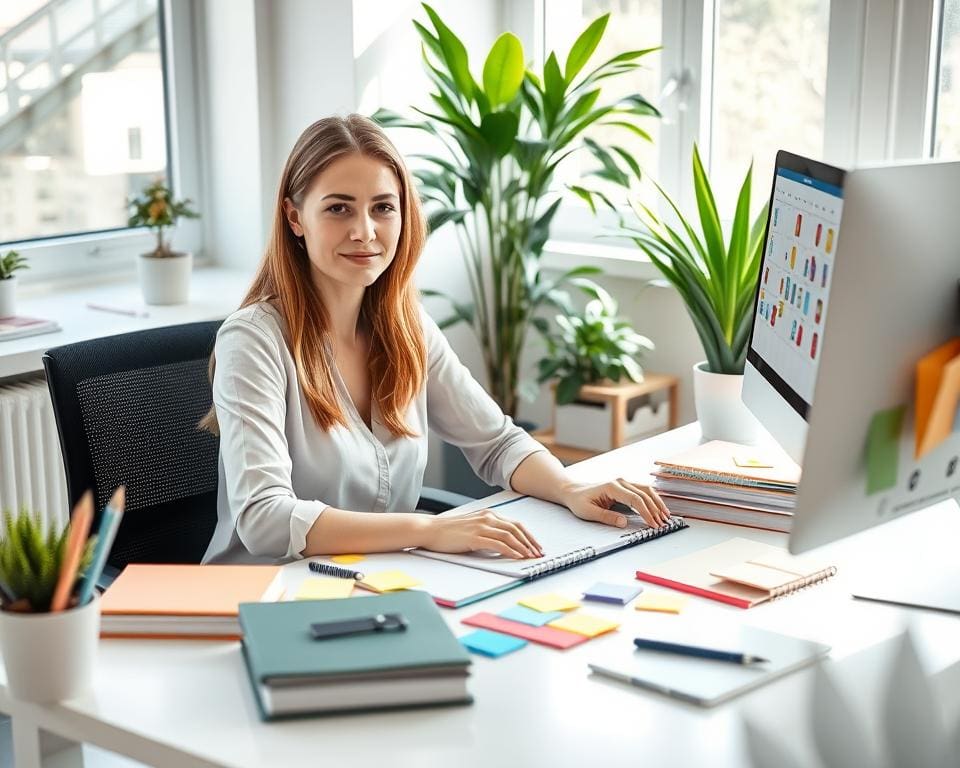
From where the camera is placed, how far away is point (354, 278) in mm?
1985

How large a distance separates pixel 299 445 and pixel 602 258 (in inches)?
67.1

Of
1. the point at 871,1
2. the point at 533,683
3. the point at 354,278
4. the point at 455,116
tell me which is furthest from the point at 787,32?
the point at 533,683

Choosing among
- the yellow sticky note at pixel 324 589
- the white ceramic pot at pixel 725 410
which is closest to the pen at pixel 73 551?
the yellow sticky note at pixel 324 589

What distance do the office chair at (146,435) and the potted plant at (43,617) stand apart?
60 centimetres

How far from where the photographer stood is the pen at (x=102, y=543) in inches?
46.6

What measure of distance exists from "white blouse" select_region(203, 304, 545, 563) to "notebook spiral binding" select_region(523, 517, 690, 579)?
0.32m

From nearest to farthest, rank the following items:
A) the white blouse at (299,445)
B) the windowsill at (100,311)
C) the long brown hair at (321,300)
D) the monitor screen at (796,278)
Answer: the monitor screen at (796,278) < the white blouse at (299,445) < the long brown hair at (321,300) < the windowsill at (100,311)

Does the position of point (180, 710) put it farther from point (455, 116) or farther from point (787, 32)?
point (787, 32)

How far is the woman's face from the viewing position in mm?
1966

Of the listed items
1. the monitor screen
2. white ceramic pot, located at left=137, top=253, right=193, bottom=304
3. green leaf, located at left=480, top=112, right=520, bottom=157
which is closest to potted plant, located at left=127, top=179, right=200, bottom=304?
white ceramic pot, located at left=137, top=253, right=193, bottom=304

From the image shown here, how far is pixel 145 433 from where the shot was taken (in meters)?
1.94

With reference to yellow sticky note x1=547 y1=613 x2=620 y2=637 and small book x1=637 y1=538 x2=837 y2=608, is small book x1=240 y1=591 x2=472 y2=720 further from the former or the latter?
small book x1=637 y1=538 x2=837 y2=608

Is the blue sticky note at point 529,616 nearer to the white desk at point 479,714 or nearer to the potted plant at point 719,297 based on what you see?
the white desk at point 479,714

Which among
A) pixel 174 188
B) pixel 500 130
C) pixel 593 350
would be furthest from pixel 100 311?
pixel 593 350
